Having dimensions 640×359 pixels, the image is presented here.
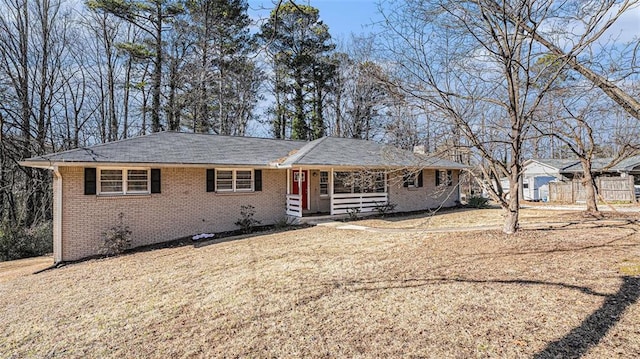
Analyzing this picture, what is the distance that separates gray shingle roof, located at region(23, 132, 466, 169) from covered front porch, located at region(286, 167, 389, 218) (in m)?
0.85

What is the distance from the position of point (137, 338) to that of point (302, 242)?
5704mm

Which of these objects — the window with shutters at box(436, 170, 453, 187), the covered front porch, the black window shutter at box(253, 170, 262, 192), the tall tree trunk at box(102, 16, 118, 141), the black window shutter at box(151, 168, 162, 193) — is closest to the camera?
the black window shutter at box(151, 168, 162, 193)

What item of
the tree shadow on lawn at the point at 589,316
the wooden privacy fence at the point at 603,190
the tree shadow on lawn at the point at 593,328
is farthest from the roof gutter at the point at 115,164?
the wooden privacy fence at the point at 603,190

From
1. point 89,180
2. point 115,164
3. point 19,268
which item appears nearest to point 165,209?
point 115,164

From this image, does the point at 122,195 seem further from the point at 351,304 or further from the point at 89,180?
the point at 351,304

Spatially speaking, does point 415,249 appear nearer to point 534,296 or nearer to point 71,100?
point 534,296

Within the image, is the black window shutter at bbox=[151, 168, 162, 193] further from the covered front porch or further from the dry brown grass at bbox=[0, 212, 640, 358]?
the covered front porch

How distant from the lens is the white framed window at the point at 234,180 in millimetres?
12094

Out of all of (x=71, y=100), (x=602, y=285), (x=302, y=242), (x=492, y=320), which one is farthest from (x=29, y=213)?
(x=602, y=285)

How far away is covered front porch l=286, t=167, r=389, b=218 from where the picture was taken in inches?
538

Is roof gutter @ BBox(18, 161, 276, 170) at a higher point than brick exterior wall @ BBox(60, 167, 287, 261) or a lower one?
higher

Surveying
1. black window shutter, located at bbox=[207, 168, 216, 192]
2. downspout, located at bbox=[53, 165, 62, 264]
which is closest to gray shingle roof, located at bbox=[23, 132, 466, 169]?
black window shutter, located at bbox=[207, 168, 216, 192]

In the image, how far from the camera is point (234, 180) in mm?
12359

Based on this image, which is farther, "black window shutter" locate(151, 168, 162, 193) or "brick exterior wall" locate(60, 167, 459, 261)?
"black window shutter" locate(151, 168, 162, 193)
